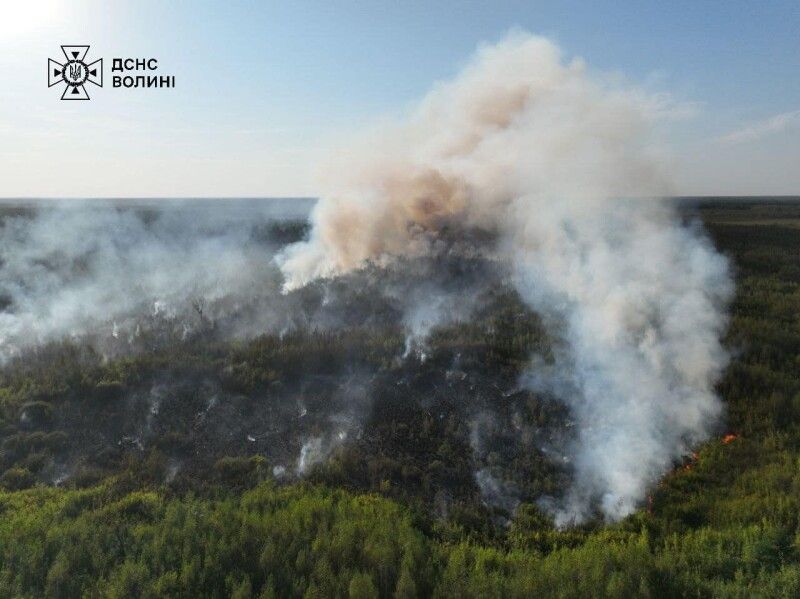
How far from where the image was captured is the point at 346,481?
1798cm

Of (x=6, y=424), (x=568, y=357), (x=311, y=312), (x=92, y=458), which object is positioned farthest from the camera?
(x=311, y=312)

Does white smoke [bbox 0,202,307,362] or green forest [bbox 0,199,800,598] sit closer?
green forest [bbox 0,199,800,598]

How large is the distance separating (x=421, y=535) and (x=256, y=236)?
64449mm

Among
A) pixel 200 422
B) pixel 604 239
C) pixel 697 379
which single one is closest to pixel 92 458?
pixel 200 422

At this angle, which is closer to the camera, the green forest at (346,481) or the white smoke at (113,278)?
the green forest at (346,481)

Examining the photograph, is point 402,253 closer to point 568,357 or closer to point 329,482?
point 568,357

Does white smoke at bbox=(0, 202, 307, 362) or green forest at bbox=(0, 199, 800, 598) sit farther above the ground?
white smoke at bbox=(0, 202, 307, 362)

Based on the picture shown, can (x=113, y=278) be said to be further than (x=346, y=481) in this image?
Yes

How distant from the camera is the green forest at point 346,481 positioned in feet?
42.7

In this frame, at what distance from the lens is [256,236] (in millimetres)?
74688

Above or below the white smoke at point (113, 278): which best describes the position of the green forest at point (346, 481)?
below

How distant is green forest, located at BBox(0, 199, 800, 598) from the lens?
13008mm

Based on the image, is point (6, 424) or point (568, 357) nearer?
point (6, 424)

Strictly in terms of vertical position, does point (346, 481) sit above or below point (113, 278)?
below
